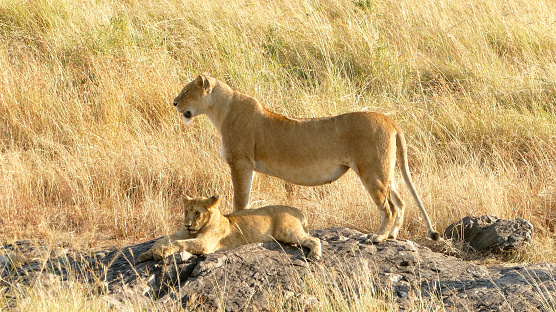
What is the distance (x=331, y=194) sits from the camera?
788cm

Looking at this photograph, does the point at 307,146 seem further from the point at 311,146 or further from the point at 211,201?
the point at 211,201

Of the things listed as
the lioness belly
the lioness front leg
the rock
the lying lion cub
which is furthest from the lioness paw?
the rock

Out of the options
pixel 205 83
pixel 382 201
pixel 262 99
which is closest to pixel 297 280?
pixel 382 201

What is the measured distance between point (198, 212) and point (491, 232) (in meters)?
3.03

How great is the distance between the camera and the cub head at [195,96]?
675cm

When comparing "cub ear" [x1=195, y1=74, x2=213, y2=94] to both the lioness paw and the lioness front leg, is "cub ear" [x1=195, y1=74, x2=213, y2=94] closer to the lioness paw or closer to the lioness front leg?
the lioness front leg

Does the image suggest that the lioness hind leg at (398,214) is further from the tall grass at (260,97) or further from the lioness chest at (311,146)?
the tall grass at (260,97)

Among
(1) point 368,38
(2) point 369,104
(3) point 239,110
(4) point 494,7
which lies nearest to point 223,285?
(3) point 239,110

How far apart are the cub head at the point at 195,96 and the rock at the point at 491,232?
2683 mm

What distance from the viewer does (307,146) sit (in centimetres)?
618

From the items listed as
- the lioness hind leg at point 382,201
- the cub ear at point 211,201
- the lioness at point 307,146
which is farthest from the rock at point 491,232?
the cub ear at point 211,201

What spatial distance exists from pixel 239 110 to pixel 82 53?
5515mm

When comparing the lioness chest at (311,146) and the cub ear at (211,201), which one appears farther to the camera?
the lioness chest at (311,146)

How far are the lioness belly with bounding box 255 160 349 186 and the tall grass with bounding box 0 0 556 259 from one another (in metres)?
1.25
